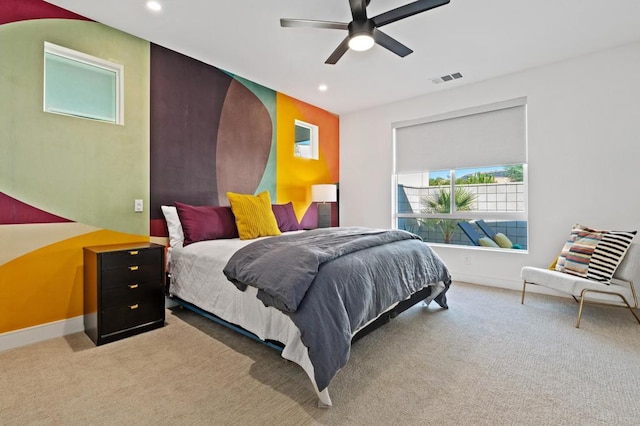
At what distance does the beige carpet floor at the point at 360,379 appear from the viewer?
1.59m

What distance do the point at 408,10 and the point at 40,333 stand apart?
3723mm

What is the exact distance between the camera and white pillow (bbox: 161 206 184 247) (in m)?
3.12

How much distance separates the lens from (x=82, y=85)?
284 centimetres

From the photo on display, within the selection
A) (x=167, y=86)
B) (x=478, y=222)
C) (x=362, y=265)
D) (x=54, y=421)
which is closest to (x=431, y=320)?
(x=362, y=265)

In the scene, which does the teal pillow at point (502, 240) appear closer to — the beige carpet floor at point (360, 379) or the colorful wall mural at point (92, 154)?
the beige carpet floor at point (360, 379)

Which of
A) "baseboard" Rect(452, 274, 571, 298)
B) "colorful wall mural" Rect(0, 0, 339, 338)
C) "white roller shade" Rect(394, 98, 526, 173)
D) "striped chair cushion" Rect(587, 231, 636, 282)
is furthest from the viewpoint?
"white roller shade" Rect(394, 98, 526, 173)

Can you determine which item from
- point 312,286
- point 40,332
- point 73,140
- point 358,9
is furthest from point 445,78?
point 40,332

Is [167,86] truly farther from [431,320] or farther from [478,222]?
[478,222]

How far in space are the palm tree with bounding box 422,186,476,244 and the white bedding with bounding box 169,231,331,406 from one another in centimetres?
323

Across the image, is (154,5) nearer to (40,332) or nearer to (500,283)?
(40,332)

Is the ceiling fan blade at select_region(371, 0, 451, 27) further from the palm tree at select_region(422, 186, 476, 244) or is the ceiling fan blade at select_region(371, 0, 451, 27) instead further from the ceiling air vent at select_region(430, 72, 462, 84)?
the palm tree at select_region(422, 186, 476, 244)

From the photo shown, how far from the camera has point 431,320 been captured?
2.84 meters

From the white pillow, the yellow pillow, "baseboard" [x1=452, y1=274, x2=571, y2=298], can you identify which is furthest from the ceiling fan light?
"baseboard" [x1=452, y1=274, x2=571, y2=298]

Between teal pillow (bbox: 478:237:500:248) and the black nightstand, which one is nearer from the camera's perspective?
the black nightstand
